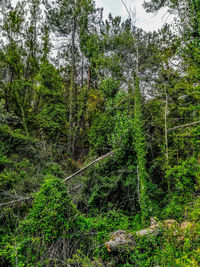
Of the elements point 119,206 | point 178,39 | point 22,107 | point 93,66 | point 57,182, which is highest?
point 93,66

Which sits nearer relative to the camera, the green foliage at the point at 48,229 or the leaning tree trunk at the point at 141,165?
the green foliage at the point at 48,229

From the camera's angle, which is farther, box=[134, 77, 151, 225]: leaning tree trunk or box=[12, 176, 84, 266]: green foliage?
box=[134, 77, 151, 225]: leaning tree trunk

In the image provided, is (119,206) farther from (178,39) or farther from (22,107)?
(22,107)

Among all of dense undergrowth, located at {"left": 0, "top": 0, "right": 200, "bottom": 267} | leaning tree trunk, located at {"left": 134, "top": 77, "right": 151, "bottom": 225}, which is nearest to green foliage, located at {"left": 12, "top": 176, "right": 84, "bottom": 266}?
dense undergrowth, located at {"left": 0, "top": 0, "right": 200, "bottom": 267}

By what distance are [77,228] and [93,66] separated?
1308 cm

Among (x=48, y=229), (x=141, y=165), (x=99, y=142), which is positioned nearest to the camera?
(x=48, y=229)

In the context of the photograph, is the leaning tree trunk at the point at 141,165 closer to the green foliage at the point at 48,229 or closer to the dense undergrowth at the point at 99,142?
the dense undergrowth at the point at 99,142

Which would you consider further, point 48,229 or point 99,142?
point 99,142

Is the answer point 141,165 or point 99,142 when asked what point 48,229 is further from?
point 99,142

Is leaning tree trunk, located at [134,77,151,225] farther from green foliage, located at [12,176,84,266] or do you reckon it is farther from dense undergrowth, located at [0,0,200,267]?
green foliage, located at [12,176,84,266]

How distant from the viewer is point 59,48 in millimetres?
14383

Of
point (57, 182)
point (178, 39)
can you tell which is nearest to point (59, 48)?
point (178, 39)

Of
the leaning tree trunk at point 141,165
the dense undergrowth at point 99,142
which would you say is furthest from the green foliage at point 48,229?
the leaning tree trunk at point 141,165

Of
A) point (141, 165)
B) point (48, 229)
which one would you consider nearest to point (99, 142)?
point (141, 165)
